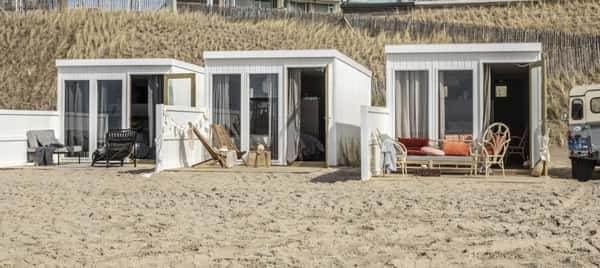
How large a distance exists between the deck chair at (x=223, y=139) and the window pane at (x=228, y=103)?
0.36 feet

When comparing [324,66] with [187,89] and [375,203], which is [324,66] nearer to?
[187,89]

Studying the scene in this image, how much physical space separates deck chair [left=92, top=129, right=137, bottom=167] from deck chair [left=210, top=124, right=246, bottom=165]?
1.63 meters

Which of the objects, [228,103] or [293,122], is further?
[228,103]

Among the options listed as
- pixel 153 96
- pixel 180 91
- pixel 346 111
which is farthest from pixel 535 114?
pixel 153 96

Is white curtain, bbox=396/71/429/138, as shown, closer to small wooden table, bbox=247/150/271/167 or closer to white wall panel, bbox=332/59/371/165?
white wall panel, bbox=332/59/371/165

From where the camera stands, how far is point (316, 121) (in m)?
14.0

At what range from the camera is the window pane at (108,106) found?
44.6 ft

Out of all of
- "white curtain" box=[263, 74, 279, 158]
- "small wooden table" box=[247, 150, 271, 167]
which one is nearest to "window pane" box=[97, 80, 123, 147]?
"small wooden table" box=[247, 150, 271, 167]

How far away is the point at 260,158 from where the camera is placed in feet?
40.4

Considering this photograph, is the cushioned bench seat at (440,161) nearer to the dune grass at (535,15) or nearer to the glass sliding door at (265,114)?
the glass sliding door at (265,114)

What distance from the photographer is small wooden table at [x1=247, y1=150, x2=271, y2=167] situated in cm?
1227

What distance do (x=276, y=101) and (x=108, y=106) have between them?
146 inches

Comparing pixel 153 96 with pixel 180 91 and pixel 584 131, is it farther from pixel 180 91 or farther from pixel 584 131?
pixel 584 131

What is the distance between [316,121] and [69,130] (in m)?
5.26
